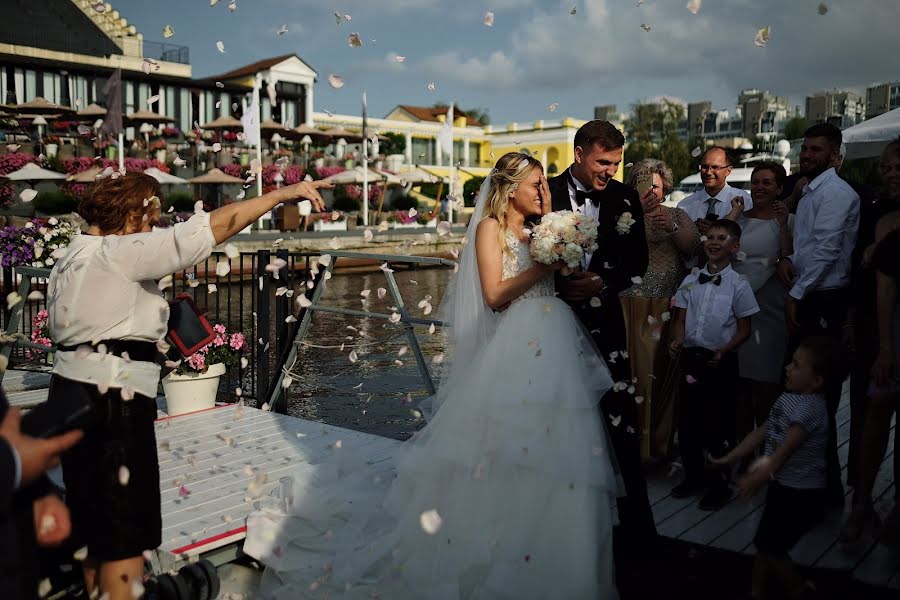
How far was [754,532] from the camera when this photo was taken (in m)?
4.16

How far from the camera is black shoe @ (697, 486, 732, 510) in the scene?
4.46 metres

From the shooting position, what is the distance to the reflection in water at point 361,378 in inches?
352

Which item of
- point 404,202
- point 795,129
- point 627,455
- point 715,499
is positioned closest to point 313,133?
point 404,202

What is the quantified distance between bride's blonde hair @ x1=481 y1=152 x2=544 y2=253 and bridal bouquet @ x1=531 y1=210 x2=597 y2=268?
9.5 inches

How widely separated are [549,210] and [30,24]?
1789 inches

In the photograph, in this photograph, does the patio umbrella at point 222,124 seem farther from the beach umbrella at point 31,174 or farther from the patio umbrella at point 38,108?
the beach umbrella at point 31,174

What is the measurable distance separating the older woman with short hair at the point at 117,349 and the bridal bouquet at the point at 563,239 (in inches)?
43.5

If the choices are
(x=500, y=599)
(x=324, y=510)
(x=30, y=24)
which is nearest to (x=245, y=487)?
(x=324, y=510)

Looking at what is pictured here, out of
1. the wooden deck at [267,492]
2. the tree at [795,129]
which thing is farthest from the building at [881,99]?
the tree at [795,129]

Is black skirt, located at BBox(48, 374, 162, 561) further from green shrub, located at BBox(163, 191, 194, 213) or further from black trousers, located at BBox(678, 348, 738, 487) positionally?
green shrub, located at BBox(163, 191, 194, 213)

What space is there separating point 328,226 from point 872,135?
26827 mm

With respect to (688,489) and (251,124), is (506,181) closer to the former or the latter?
(688,489)

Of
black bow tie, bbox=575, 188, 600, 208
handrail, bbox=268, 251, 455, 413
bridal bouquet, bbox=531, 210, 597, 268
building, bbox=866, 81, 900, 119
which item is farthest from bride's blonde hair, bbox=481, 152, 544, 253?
building, bbox=866, 81, 900, 119

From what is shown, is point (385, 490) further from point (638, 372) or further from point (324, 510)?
point (638, 372)
